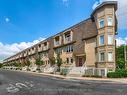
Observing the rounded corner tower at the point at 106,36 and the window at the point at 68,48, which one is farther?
the window at the point at 68,48

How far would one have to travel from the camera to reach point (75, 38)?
2008 inches

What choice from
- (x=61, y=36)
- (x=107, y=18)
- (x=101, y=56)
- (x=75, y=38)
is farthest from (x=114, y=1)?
(x=61, y=36)

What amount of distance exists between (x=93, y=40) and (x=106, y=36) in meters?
4.86

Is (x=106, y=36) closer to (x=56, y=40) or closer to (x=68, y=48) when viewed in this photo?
(x=68, y=48)

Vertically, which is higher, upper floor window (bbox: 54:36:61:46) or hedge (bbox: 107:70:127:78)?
upper floor window (bbox: 54:36:61:46)

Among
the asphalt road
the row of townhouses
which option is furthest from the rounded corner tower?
the asphalt road

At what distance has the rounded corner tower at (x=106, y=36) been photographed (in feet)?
128

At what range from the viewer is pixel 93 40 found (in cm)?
4397

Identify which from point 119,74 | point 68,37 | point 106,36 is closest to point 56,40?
point 68,37

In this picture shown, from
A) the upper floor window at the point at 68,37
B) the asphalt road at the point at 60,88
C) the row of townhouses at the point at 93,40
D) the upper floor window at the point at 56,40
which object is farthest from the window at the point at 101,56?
the upper floor window at the point at 56,40

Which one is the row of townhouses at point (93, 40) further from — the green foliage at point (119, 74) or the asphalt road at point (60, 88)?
the asphalt road at point (60, 88)

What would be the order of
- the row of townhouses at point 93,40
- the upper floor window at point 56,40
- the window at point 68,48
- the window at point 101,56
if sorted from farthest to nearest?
the upper floor window at point 56,40
the window at point 68,48
the window at point 101,56
the row of townhouses at point 93,40

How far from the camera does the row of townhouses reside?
39.4 metres

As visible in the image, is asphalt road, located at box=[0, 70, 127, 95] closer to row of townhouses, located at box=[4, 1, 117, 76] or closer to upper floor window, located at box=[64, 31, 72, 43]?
row of townhouses, located at box=[4, 1, 117, 76]
